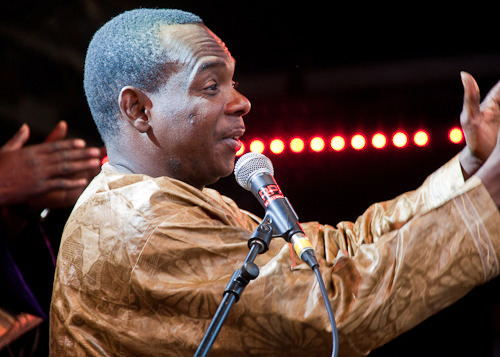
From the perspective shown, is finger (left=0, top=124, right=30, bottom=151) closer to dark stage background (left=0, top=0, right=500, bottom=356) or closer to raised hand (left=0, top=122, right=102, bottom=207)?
raised hand (left=0, top=122, right=102, bottom=207)

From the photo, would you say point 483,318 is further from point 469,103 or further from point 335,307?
point 335,307

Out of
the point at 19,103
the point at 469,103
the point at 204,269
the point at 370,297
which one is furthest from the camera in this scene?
the point at 19,103

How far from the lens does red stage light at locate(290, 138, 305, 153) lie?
3.49 meters

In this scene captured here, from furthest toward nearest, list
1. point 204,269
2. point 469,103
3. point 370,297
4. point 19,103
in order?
point 19,103 → point 469,103 → point 204,269 → point 370,297

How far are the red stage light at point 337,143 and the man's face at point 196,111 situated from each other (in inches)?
54.8

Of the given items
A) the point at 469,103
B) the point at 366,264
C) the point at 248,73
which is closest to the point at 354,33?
the point at 248,73

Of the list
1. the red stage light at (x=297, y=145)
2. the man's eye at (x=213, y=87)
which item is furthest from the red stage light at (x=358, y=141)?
the man's eye at (x=213, y=87)

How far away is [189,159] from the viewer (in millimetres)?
2111

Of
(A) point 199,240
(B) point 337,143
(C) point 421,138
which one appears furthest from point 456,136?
(A) point 199,240

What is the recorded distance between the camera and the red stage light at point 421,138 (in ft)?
11.1

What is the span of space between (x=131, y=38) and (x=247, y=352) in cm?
104

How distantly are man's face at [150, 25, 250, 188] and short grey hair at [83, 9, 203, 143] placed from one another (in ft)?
0.13

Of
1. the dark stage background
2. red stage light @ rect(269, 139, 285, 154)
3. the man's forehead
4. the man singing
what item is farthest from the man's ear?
red stage light @ rect(269, 139, 285, 154)

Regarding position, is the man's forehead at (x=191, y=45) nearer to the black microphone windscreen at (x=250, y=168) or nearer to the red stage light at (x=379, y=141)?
the black microphone windscreen at (x=250, y=168)
